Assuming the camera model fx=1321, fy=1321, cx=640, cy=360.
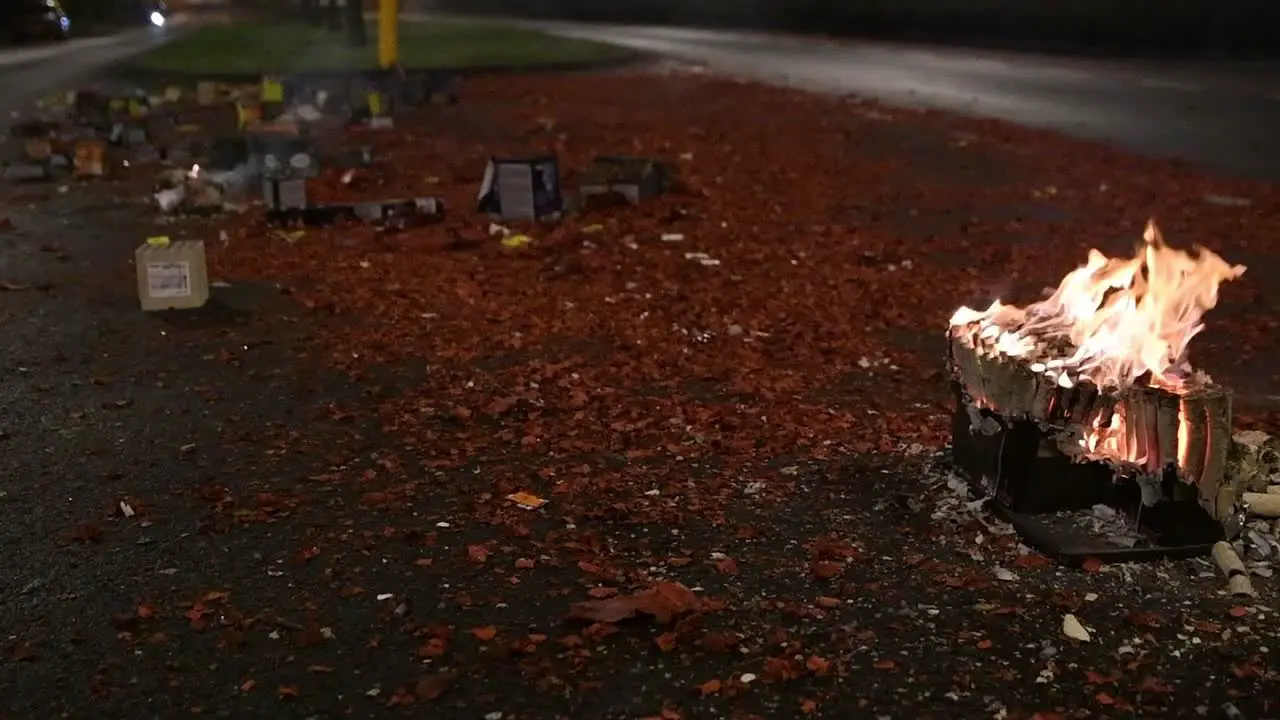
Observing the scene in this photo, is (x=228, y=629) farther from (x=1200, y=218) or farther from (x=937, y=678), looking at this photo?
(x=1200, y=218)

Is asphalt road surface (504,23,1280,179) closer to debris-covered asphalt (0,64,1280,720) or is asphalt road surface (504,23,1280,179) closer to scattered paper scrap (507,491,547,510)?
debris-covered asphalt (0,64,1280,720)

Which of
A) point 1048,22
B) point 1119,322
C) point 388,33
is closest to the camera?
point 1119,322

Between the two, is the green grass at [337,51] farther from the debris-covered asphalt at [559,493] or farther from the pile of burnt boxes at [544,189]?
the debris-covered asphalt at [559,493]

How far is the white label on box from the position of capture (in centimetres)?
684

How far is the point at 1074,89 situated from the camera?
17.4m

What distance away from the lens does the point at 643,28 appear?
37219mm

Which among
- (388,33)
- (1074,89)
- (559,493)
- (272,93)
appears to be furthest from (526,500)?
(388,33)

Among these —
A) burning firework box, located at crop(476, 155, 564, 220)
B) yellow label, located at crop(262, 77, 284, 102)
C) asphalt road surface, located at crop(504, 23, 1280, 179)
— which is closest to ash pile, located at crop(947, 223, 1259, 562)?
burning firework box, located at crop(476, 155, 564, 220)

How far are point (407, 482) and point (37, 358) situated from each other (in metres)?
Answer: 2.56

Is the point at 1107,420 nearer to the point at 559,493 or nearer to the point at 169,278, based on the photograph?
the point at 559,493

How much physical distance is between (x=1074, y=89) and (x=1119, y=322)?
14296mm

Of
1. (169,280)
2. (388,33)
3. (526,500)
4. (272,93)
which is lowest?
(526,500)

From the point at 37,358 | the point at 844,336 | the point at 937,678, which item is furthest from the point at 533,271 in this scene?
the point at 937,678

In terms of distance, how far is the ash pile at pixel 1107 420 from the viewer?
3.79 metres
